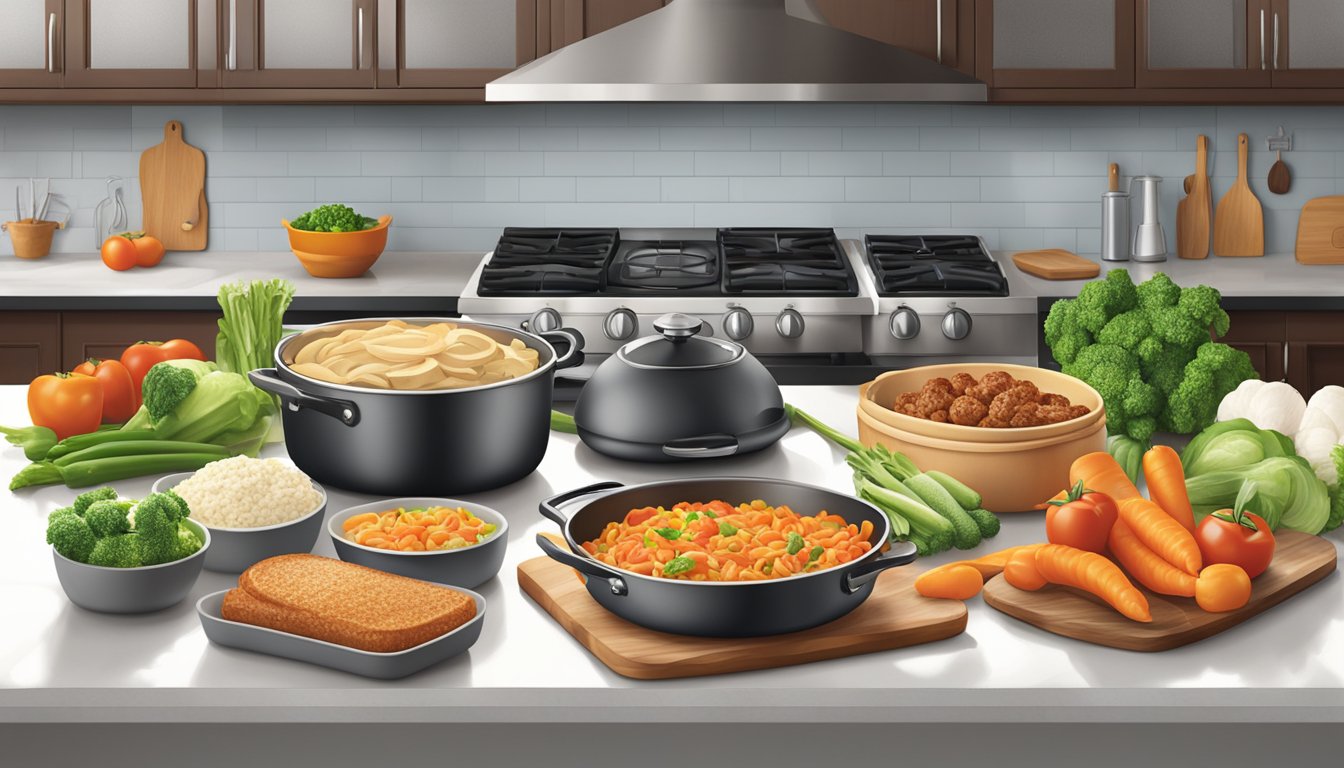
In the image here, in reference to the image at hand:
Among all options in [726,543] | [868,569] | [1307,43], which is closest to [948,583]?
[868,569]

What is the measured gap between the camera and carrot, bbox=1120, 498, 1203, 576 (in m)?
1.46

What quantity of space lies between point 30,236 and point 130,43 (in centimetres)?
80

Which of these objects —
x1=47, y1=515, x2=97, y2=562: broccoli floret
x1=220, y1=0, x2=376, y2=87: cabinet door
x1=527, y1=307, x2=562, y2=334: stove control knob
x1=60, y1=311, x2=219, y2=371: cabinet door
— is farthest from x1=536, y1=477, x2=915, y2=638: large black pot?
x1=220, y1=0, x2=376, y2=87: cabinet door

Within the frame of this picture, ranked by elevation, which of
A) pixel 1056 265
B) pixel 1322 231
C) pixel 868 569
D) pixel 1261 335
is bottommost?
pixel 868 569

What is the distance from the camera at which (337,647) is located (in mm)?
1300

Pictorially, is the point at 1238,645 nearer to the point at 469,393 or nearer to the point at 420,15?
the point at 469,393

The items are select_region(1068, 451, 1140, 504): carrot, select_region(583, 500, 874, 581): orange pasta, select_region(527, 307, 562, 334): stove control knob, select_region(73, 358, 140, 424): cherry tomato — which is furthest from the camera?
select_region(527, 307, 562, 334): stove control knob

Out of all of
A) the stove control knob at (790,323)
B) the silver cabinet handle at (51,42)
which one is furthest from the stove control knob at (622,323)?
the silver cabinet handle at (51,42)

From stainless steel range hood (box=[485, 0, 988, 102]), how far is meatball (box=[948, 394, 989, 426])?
64 cm

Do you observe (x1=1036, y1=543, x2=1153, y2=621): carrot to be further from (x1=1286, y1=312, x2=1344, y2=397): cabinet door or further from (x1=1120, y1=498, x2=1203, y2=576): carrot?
(x1=1286, y1=312, x2=1344, y2=397): cabinet door

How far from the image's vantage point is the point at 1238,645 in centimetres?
140

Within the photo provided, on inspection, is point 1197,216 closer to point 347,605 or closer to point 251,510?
point 251,510

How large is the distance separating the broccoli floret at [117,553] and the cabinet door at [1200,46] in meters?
3.52

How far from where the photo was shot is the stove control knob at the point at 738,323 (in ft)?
12.2
